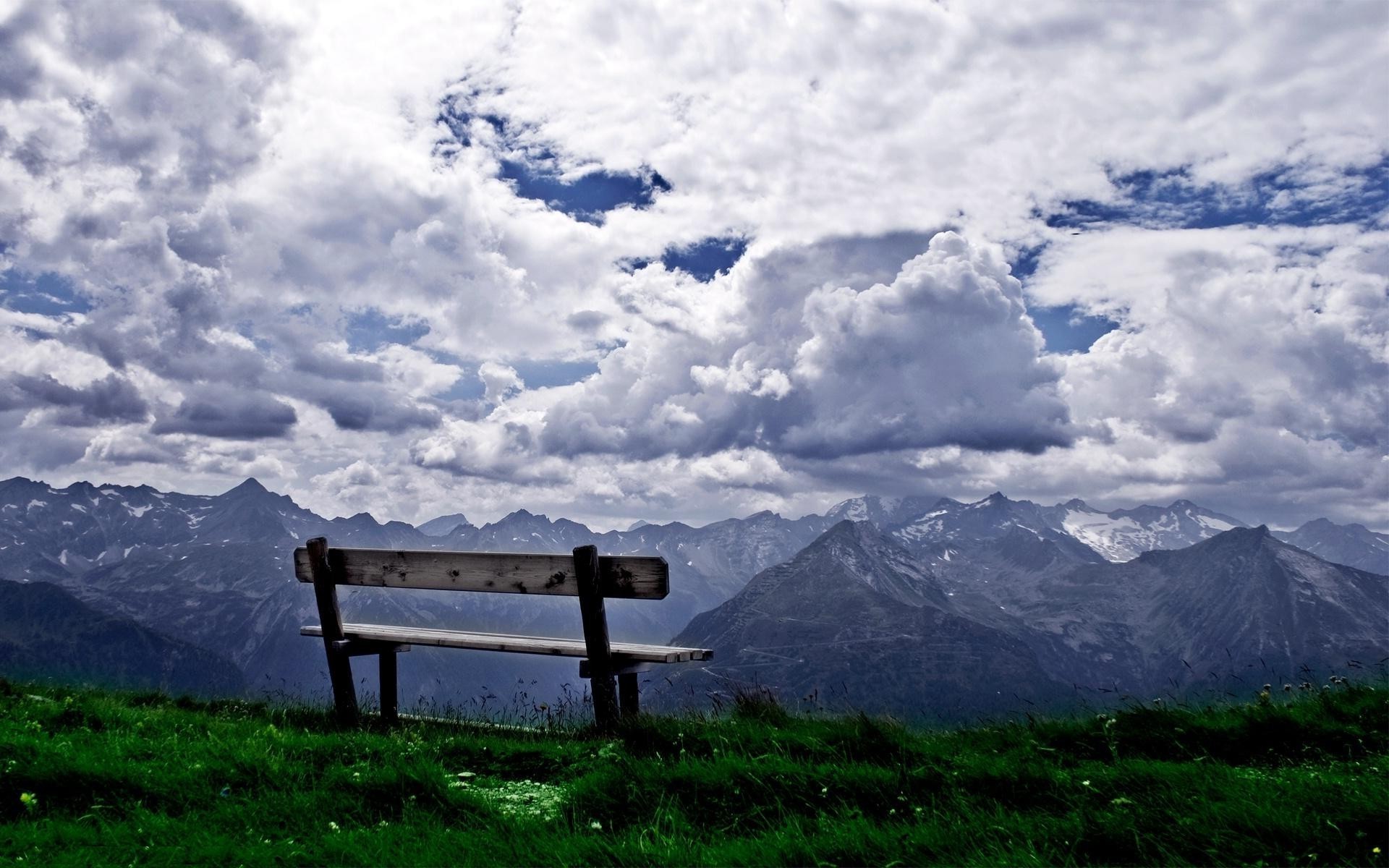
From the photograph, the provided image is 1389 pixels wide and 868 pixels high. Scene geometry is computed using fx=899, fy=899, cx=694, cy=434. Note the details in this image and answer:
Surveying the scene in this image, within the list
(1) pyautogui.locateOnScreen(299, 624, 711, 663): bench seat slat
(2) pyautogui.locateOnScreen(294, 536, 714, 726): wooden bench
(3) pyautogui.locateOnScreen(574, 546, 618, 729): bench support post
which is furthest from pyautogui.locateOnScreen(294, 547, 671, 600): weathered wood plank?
(1) pyautogui.locateOnScreen(299, 624, 711, 663): bench seat slat

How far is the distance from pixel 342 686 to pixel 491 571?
2.51 metres

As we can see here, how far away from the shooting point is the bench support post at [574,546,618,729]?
32.1 feet

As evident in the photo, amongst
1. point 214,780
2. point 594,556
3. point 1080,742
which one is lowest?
point 1080,742

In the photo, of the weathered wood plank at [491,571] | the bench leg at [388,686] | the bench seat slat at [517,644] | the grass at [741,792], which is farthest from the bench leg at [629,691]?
the bench leg at [388,686]

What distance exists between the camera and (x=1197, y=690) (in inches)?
345

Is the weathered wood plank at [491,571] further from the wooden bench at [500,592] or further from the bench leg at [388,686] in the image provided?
the bench leg at [388,686]

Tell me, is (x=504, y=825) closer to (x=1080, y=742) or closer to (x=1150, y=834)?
(x=1150, y=834)

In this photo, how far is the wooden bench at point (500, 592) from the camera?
986 centimetres

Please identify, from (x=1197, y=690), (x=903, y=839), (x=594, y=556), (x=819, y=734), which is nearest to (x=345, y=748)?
(x=594, y=556)

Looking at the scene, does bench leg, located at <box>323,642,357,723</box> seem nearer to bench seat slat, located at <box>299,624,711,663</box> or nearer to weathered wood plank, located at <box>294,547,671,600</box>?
bench seat slat, located at <box>299,624,711,663</box>

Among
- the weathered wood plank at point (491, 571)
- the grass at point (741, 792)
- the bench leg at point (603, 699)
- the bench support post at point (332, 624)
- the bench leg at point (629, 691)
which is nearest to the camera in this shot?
the grass at point (741, 792)

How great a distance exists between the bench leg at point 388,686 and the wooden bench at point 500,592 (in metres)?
0.02

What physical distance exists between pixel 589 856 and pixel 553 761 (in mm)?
→ 2855

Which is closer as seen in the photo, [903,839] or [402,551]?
[903,839]
